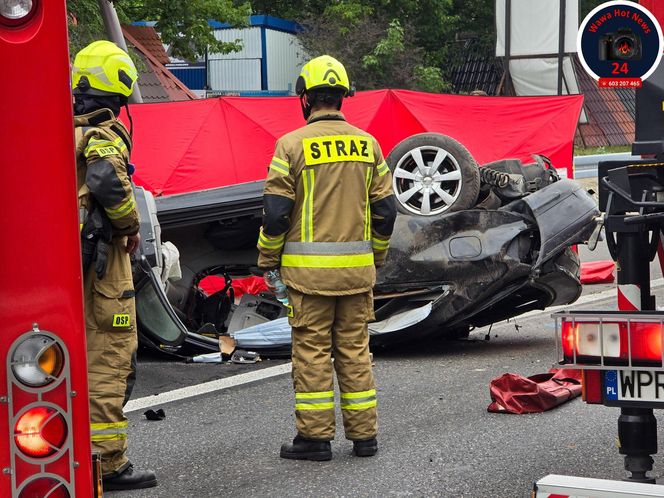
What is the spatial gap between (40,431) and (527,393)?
443 centimetres

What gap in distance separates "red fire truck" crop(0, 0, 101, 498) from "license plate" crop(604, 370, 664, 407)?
6.51 ft

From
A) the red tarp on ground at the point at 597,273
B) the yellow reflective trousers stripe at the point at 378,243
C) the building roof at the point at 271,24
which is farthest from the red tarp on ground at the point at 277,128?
the building roof at the point at 271,24

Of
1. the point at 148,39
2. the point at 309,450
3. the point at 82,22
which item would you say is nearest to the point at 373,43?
the point at 148,39

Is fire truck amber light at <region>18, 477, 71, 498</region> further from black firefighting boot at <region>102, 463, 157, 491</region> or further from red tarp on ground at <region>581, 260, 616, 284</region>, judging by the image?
red tarp on ground at <region>581, 260, 616, 284</region>

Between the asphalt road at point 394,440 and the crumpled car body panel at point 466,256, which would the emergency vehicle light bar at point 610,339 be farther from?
the crumpled car body panel at point 466,256

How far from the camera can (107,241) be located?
15.8ft

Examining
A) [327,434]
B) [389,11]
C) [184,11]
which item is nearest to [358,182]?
[327,434]

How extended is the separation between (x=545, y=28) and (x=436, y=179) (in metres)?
21.1

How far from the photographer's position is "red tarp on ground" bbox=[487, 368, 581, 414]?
6270 mm

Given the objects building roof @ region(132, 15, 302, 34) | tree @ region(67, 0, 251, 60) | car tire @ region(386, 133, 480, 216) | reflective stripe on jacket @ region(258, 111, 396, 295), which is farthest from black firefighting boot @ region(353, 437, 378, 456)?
building roof @ region(132, 15, 302, 34)

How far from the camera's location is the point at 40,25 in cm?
220

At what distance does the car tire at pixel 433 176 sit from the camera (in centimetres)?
796

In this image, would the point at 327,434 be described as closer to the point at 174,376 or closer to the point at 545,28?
the point at 174,376

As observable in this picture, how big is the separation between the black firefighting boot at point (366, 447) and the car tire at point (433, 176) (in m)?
2.79
